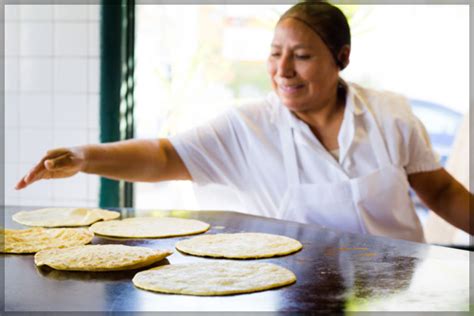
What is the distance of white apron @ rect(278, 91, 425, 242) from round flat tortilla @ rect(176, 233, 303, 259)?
506mm

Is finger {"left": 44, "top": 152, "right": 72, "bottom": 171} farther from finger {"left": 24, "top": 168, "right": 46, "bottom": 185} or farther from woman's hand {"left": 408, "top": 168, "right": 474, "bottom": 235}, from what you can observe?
woman's hand {"left": 408, "top": 168, "right": 474, "bottom": 235}

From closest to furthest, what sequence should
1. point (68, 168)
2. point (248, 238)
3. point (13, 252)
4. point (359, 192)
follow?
1. point (13, 252)
2. point (248, 238)
3. point (68, 168)
4. point (359, 192)

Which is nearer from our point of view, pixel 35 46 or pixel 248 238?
pixel 248 238

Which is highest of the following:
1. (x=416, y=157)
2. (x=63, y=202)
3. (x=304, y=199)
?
(x=416, y=157)

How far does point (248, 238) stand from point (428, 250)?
514 mm

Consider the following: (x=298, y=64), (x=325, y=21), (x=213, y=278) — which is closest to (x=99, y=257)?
A: (x=213, y=278)

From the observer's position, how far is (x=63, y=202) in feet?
11.5

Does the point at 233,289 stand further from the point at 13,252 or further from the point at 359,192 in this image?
the point at 359,192

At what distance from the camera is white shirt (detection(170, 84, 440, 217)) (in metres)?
2.40

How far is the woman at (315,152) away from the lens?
2.35 m

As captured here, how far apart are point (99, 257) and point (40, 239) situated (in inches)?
14.2

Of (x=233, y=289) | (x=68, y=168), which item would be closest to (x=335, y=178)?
(x=68, y=168)

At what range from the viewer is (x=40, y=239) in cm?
181

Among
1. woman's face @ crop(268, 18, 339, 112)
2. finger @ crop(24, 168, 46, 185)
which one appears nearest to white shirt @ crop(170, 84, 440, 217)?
woman's face @ crop(268, 18, 339, 112)
